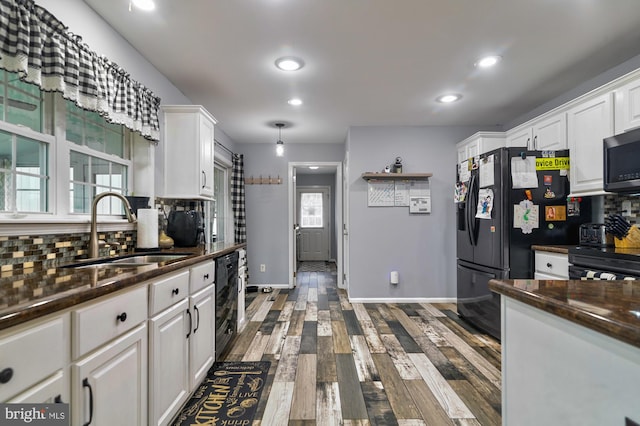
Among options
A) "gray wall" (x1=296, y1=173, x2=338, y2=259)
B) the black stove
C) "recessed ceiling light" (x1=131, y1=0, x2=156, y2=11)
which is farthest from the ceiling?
"gray wall" (x1=296, y1=173, x2=338, y2=259)

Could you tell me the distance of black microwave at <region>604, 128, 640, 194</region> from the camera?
211cm

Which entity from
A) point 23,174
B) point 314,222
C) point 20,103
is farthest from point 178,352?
point 314,222

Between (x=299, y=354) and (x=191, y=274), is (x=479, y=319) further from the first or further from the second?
(x=191, y=274)

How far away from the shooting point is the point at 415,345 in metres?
2.80

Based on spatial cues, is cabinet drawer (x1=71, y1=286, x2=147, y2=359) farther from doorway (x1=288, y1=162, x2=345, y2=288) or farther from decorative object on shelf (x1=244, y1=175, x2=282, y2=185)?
doorway (x1=288, y1=162, x2=345, y2=288)

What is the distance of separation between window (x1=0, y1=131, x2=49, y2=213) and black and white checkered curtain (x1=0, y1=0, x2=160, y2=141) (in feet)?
1.01

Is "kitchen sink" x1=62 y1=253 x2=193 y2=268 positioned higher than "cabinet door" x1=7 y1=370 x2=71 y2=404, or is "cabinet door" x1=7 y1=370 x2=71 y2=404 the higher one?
"kitchen sink" x1=62 y1=253 x2=193 y2=268

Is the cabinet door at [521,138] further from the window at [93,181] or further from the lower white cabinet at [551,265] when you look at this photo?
the window at [93,181]

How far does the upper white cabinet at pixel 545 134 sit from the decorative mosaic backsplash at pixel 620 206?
24.2 inches

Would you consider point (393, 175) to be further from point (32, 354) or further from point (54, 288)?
point (32, 354)

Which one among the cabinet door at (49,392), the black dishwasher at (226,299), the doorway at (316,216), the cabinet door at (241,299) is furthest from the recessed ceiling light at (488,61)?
the doorway at (316,216)

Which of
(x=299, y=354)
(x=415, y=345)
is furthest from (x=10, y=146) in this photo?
(x=415, y=345)

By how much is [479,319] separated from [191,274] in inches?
109

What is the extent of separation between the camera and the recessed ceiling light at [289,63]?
8.15 ft
